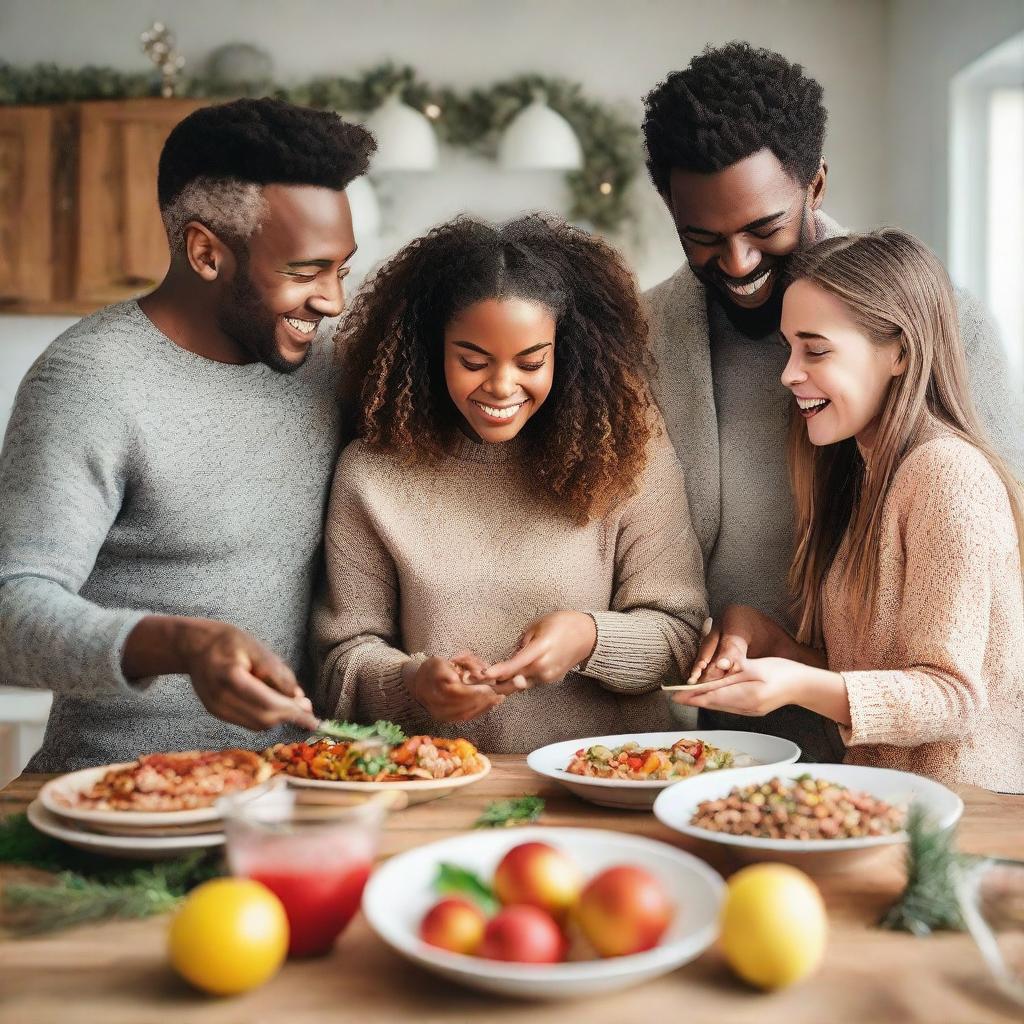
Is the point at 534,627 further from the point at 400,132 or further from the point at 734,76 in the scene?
the point at 400,132

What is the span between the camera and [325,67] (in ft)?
16.1

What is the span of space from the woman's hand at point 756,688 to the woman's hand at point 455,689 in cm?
28

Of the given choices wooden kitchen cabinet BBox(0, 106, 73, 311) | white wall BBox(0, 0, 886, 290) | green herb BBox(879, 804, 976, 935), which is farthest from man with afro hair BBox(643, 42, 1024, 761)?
wooden kitchen cabinet BBox(0, 106, 73, 311)

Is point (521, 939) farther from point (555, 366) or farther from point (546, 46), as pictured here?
point (546, 46)

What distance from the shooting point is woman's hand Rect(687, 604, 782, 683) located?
1738 millimetres

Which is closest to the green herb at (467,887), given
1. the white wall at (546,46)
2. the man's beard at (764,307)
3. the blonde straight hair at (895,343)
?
the blonde straight hair at (895,343)

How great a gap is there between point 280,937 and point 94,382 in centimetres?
104

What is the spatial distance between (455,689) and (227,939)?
70cm

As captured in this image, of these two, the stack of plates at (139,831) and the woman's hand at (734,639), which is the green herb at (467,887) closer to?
the stack of plates at (139,831)

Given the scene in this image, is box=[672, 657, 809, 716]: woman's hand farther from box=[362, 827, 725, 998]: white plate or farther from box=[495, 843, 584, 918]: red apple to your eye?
box=[495, 843, 584, 918]: red apple

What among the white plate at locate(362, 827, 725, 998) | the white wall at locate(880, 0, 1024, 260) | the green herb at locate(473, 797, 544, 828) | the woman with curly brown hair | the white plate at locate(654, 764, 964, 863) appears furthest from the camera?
the white wall at locate(880, 0, 1024, 260)

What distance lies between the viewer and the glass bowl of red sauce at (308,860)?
100 centimetres

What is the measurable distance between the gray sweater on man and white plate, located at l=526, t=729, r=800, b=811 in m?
0.41

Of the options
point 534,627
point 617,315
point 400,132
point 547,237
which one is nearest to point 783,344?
point 617,315
